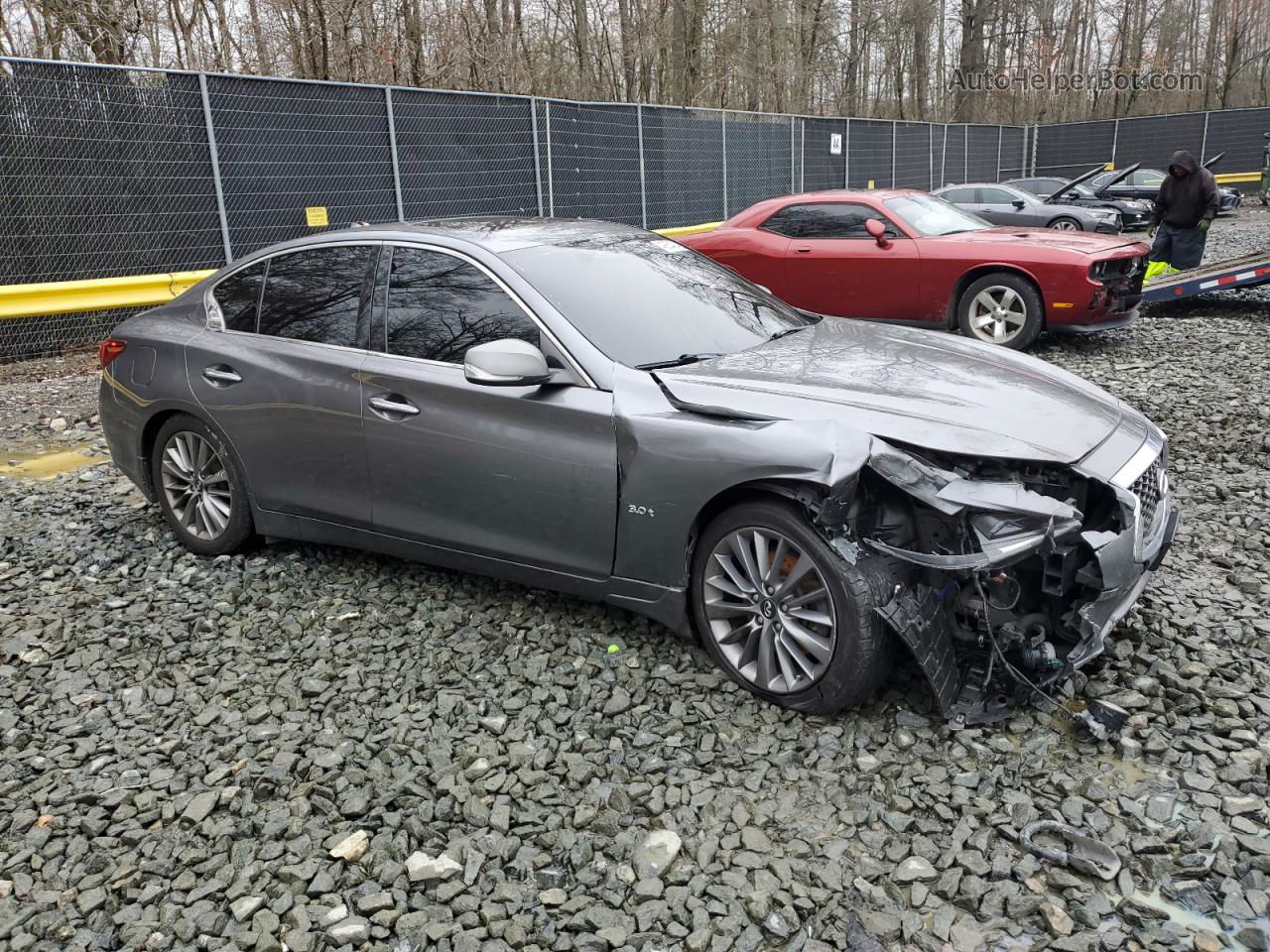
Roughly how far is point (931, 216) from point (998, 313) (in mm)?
1361

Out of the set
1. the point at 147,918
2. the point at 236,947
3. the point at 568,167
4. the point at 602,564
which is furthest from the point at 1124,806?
the point at 568,167

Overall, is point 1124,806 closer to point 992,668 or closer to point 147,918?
point 992,668

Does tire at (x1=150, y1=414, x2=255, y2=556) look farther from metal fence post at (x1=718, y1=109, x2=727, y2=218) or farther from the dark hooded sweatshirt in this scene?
metal fence post at (x1=718, y1=109, x2=727, y2=218)

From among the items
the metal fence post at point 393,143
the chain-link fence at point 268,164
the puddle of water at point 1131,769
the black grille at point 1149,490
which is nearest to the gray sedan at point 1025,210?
the chain-link fence at point 268,164

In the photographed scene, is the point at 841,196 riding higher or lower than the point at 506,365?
higher

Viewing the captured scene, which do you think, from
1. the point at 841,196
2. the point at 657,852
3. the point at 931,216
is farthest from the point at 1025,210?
the point at 657,852

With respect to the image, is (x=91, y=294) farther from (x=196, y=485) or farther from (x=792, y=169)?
(x=792, y=169)

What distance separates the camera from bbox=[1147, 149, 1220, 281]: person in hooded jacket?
11602 millimetres

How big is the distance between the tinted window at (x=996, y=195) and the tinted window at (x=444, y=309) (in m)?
17.6

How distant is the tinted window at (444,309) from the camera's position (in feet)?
12.9

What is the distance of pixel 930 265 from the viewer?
9336mm

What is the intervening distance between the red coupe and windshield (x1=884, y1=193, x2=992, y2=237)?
0.01 meters

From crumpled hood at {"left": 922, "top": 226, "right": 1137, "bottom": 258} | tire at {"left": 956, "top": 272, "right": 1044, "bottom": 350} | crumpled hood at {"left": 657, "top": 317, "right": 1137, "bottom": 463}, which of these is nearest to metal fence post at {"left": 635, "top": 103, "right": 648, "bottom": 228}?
crumpled hood at {"left": 922, "top": 226, "right": 1137, "bottom": 258}

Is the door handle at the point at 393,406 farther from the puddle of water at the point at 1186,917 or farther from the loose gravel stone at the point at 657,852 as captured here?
the puddle of water at the point at 1186,917
